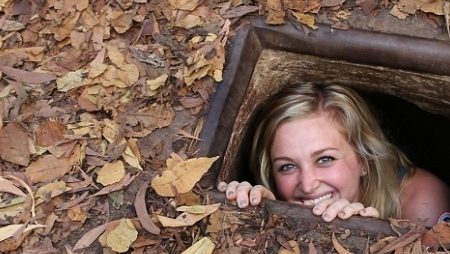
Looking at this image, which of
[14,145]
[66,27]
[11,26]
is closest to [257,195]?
[14,145]

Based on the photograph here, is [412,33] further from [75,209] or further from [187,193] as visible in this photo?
[75,209]

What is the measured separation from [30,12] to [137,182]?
0.79 meters

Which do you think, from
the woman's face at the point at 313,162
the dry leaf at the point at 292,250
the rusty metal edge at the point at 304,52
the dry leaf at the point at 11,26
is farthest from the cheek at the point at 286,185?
the dry leaf at the point at 11,26

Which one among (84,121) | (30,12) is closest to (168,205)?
(84,121)

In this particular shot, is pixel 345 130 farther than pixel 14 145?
Yes

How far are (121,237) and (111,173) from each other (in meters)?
0.23

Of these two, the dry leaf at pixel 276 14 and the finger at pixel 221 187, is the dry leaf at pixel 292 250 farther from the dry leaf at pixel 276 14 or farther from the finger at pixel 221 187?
the dry leaf at pixel 276 14

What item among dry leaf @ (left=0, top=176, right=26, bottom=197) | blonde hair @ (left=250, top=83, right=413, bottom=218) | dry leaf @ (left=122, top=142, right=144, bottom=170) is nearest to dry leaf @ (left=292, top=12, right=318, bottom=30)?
blonde hair @ (left=250, top=83, right=413, bottom=218)

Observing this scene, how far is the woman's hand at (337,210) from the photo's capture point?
2.06 metres

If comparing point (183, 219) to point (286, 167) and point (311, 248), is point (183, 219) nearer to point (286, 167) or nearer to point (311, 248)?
point (311, 248)

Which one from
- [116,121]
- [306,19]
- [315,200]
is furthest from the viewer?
[315,200]

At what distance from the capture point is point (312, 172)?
2592 mm

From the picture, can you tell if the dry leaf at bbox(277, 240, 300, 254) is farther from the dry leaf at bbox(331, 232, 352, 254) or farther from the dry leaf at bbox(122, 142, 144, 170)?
the dry leaf at bbox(122, 142, 144, 170)

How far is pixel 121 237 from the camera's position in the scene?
204cm
